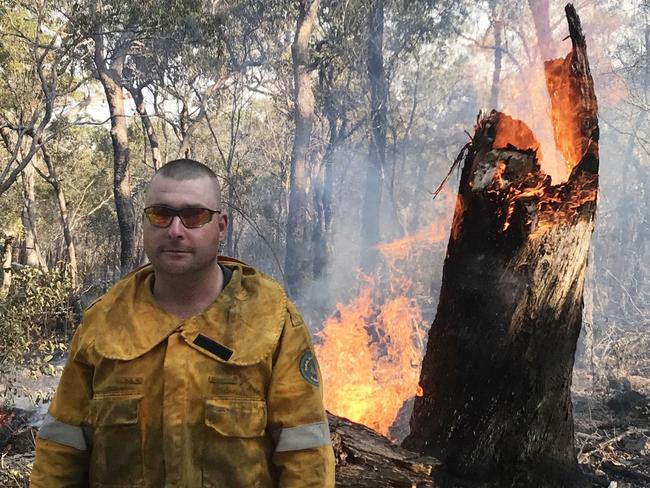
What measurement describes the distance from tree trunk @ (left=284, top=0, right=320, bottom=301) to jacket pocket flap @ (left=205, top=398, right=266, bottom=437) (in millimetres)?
14458

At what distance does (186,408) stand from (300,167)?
1550 cm

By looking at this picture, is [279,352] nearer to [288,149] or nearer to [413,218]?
[288,149]

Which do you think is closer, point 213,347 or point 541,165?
point 213,347

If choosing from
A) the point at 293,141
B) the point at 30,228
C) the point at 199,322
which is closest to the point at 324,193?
the point at 293,141

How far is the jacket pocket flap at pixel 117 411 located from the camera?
1.78 meters

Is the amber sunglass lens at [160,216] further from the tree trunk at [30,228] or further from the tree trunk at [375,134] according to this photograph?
the tree trunk at [375,134]

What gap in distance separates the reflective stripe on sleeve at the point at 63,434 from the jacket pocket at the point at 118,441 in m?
0.09

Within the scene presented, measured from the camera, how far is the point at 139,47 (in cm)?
1627

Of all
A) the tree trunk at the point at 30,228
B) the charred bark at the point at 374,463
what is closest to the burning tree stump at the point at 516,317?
the charred bark at the point at 374,463

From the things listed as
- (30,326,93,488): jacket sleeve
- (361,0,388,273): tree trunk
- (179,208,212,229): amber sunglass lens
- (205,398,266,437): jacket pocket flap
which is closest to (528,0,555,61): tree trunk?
(361,0,388,273): tree trunk

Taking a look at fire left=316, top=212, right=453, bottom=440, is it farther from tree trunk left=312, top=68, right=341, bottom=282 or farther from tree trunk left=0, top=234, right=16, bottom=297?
tree trunk left=312, top=68, right=341, bottom=282

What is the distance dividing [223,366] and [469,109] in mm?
36768

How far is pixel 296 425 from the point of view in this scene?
1821mm

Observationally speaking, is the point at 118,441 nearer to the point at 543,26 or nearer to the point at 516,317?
the point at 516,317
